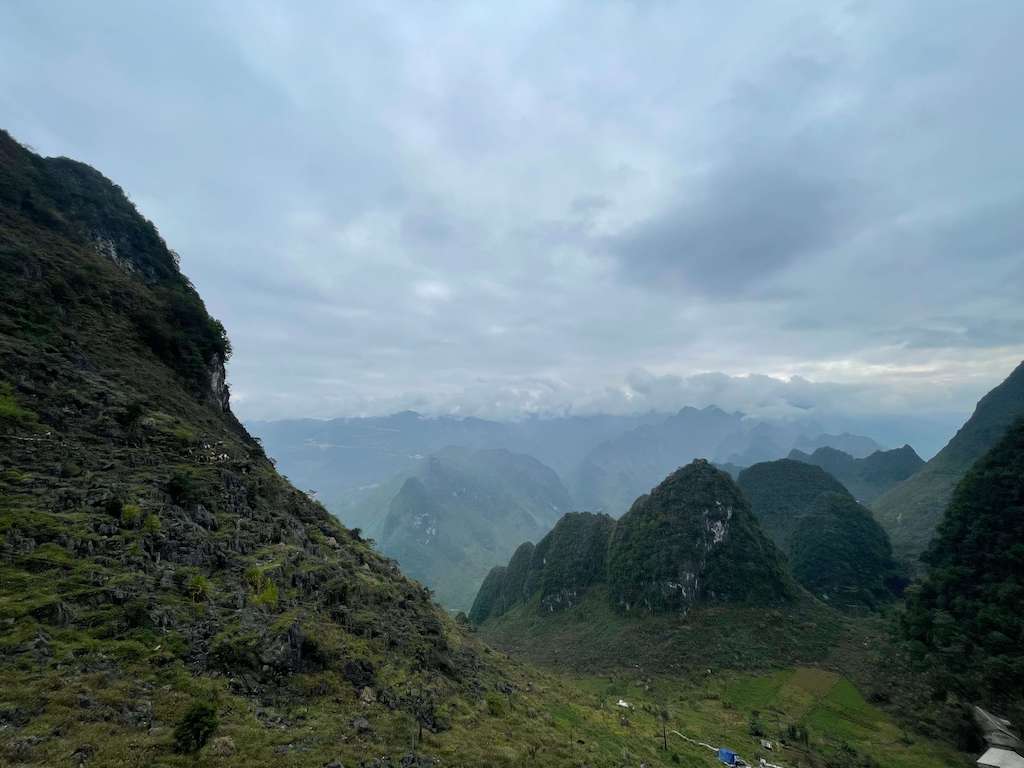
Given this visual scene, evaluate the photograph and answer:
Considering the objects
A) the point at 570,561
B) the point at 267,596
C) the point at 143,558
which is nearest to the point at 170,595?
the point at 143,558

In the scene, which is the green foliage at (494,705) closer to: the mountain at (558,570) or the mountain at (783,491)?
the mountain at (558,570)

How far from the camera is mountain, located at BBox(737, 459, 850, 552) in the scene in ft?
496

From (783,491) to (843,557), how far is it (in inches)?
2147

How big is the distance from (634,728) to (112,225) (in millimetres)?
72768

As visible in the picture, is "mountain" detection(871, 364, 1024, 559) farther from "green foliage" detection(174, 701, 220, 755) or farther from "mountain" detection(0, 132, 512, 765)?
"green foliage" detection(174, 701, 220, 755)

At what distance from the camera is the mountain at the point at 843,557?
10394 cm

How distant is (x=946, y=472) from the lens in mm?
155500

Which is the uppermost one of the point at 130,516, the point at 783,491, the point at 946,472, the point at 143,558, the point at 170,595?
the point at 130,516

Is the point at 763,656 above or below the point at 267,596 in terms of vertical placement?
below

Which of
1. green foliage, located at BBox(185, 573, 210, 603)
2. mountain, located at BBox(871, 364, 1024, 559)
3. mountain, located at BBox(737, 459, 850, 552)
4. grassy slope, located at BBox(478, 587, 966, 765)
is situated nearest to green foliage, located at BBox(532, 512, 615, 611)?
grassy slope, located at BBox(478, 587, 966, 765)

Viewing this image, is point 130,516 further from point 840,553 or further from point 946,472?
point 946,472

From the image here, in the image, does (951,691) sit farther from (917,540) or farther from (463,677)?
(917,540)

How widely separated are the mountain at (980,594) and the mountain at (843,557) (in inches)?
1951

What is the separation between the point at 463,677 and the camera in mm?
29812
